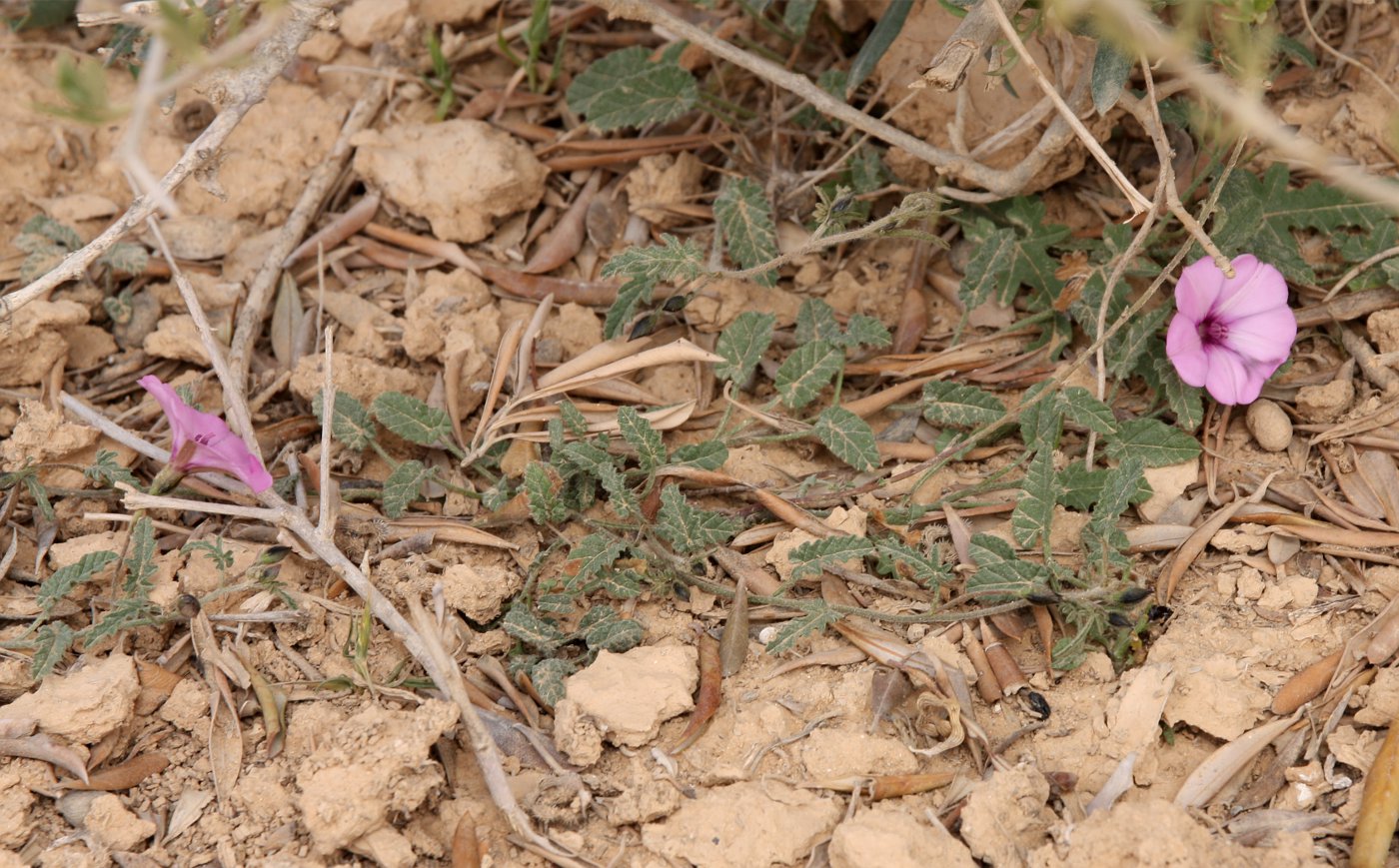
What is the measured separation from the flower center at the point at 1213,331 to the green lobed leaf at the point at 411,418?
1435 mm

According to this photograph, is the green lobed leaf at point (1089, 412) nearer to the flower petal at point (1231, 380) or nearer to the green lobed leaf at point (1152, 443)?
the green lobed leaf at point (1152, 443)

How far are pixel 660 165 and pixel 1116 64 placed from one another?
1.02 meters

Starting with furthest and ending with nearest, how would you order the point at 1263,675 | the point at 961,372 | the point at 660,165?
the point at 660,165 < the point at 961,372 < the point at 1263,675

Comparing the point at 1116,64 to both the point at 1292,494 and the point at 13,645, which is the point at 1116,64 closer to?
the point at 1292,494

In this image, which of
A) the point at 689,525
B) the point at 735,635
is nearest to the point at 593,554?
the point at 689,525

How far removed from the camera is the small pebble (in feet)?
6.98

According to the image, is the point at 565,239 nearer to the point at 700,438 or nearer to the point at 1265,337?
the point at 700,438

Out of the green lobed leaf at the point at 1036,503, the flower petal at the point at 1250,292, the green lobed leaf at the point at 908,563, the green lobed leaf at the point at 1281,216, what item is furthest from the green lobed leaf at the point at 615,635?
the green lobed leaf at the point at 1281,216

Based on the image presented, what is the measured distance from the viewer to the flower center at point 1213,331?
215 centimetres

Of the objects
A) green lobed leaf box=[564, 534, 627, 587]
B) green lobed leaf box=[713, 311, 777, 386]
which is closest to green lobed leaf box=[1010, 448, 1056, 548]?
green lobed leaf box=[713, 311, 777, 386]

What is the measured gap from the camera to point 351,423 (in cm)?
222

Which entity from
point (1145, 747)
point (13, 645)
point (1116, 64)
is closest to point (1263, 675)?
point (1145, 747)

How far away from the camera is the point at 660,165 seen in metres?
2.61

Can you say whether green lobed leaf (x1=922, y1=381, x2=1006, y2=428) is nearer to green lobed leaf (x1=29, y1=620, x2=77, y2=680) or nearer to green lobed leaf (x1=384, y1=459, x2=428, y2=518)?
green lobed leaf (x1=384, y1=459, x2=428, y2=518)
